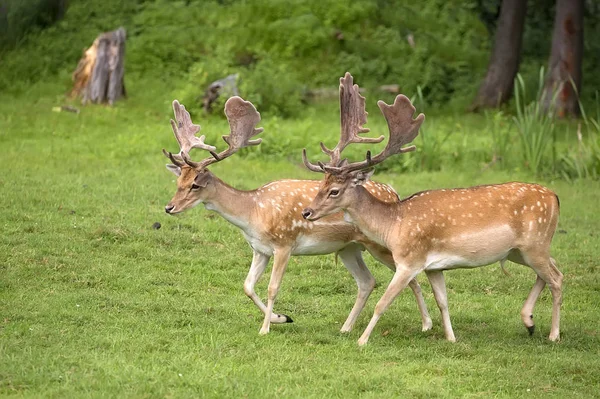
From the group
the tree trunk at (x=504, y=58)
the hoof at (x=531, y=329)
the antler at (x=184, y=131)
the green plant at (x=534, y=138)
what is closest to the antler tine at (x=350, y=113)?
the antler at (x=184, y=131)

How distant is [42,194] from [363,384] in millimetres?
6039

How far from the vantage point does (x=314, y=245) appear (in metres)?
8.37

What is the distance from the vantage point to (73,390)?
6.57 metres

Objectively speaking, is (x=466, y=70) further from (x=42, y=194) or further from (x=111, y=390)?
(x=111, y=390)

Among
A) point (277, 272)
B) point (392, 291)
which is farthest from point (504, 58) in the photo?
point (392, 291)

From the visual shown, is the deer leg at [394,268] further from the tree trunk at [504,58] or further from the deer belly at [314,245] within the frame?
the tree trunk at [504,58]

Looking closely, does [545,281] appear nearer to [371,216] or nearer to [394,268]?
[394,268]

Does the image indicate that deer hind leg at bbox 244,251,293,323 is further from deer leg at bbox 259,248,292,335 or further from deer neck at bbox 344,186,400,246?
deer neck at bbox 344,186,400,246

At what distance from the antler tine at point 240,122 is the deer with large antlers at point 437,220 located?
81 cm

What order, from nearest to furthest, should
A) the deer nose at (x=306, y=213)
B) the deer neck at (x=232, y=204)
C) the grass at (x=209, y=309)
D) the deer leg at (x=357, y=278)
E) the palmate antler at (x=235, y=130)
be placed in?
the grass at (x=209, y=309) < the deer nose at (x=306, y=213) < the deer neck at (x=232, y=204) < the deer leg at (x=357, y=278) < the palmate antler at (x=235, y=130)

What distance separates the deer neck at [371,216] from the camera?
806 centimetres

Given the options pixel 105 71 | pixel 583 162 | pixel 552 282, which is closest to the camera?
pixel 552 282

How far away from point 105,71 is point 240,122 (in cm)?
911

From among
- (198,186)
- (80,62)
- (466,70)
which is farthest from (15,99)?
(198,186)
